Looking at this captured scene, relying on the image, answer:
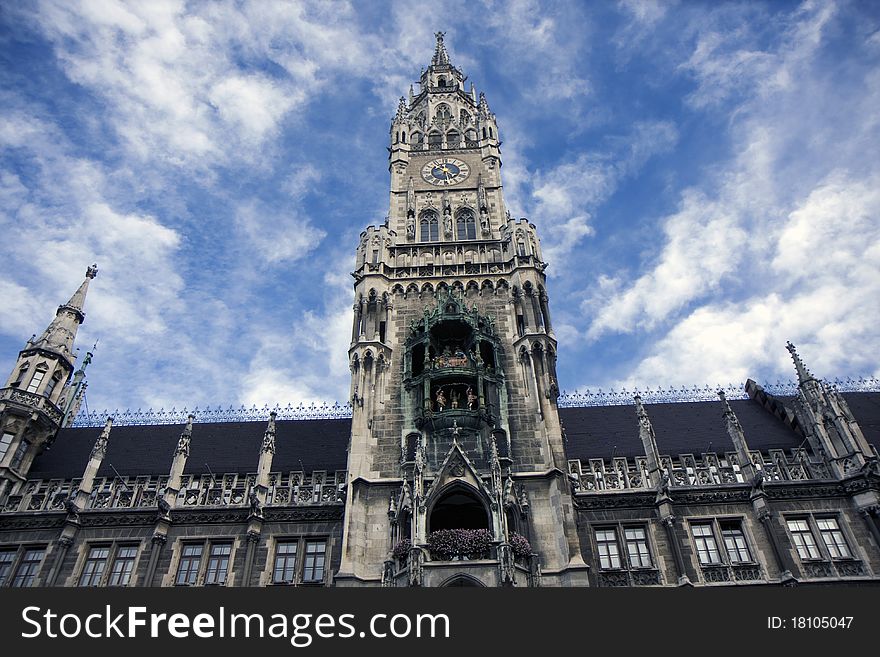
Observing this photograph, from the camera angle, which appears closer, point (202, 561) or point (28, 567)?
point (202, 561)

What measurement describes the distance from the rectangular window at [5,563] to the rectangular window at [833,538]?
31990mm

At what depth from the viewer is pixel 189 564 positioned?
1009 inches

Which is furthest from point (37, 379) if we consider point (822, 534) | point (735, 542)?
point (822, 534)

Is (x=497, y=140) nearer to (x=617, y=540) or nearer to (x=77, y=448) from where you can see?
(x=617, y=540)

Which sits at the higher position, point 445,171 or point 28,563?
point 445,171

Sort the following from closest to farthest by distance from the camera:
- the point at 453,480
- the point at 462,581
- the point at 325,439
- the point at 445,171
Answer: the point at 462,581 → the point at 453,480 → the point at 325,439 → the point at 445,171

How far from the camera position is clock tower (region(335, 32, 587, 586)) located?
2258 cm

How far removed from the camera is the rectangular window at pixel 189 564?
25.3 metres

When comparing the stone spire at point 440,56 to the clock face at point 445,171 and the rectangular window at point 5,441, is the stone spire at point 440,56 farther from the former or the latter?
the rectangular window at point 5,441

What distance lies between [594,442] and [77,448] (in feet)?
85.7

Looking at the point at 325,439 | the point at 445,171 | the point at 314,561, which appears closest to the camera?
the point at 314,561

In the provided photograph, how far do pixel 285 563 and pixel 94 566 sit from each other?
25.2 feet

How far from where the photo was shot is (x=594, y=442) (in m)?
31.5

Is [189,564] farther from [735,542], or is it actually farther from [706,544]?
[735,542]
